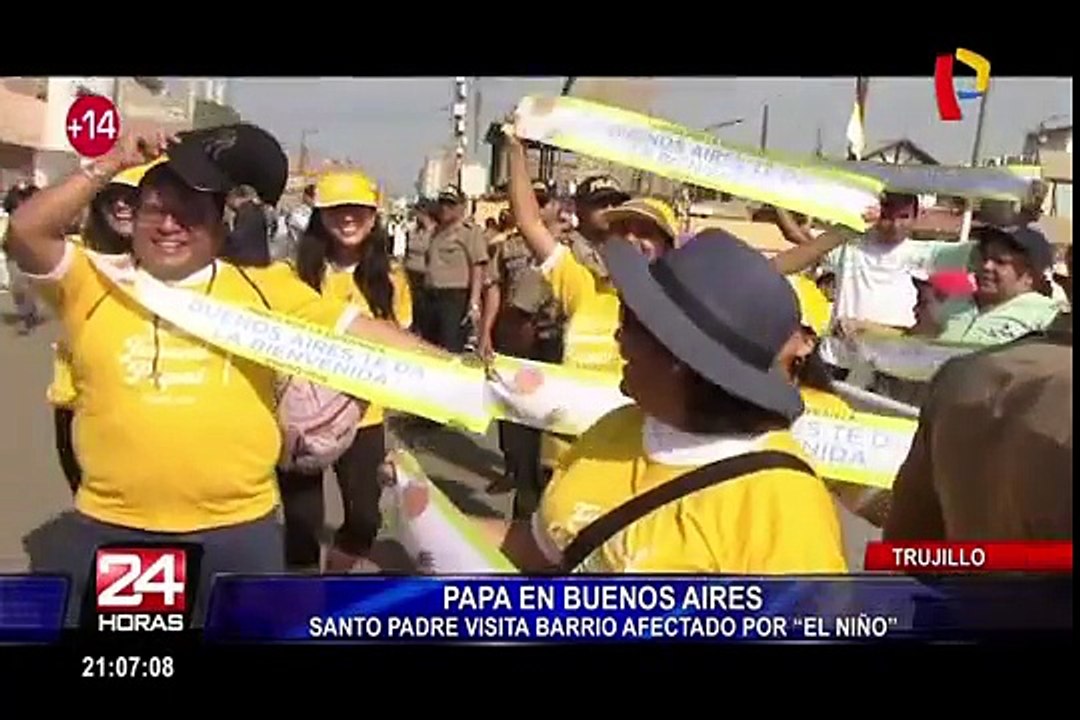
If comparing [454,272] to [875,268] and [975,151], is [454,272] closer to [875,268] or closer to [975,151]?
[875,268]

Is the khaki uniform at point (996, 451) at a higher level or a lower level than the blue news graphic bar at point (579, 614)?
higher

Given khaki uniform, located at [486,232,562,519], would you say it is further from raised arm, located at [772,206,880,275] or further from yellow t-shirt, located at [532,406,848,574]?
raised arm, located at [772,206,880,275]

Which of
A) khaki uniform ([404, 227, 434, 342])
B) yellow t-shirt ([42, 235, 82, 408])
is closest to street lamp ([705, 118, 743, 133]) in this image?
khaki uniform ([404, 227, 434, 342])

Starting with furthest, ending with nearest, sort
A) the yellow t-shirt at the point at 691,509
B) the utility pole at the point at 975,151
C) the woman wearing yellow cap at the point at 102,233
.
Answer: the utility pole at the point at 975,151 → the woman wearing yellow cap at the point at 102,233 → the yellow t-shirt at the point at 691,509

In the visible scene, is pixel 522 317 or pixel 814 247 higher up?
pixel 814 247

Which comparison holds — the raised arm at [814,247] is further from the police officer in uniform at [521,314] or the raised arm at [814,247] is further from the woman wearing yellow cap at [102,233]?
the woman wearing yellow cap at [102,233]

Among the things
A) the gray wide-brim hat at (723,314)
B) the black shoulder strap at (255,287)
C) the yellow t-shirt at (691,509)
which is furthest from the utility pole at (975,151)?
the black shoulder strap at (255,287)

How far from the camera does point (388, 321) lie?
2.79 metres

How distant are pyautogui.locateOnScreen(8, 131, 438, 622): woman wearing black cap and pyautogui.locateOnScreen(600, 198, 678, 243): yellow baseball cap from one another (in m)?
0.57

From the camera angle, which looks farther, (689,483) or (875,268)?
(875,268)

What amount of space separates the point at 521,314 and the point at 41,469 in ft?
3.41

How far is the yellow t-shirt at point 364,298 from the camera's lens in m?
2.76

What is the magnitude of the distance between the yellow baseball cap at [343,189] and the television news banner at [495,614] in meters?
0.80
